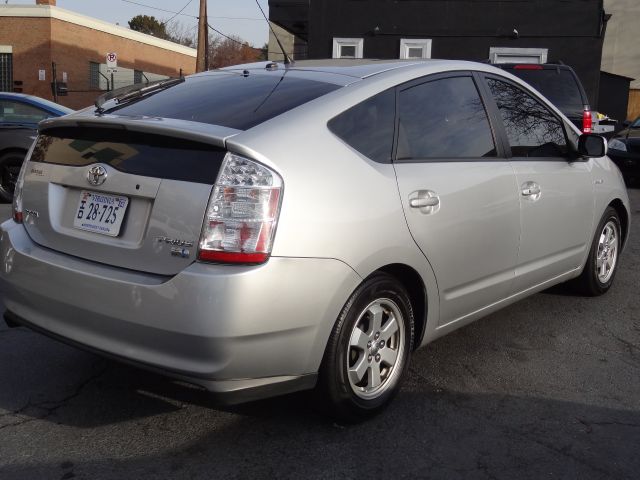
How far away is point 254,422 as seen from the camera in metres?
3.34

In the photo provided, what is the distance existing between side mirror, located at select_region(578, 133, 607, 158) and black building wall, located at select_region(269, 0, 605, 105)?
14.6 m

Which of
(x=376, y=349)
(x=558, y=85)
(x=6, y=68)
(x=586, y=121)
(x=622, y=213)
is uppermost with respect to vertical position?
(x=6, y=68)

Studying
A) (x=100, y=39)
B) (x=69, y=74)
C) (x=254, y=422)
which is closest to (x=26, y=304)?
(x=254, y=422)

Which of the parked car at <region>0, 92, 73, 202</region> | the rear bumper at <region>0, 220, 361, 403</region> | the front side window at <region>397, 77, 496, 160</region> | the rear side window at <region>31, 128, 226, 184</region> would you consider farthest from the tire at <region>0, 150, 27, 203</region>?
the front side window at <region>397, 77, 496, 160</region>

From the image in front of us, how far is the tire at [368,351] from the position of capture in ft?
10.1

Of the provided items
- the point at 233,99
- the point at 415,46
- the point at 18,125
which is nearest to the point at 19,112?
the point at 18,125

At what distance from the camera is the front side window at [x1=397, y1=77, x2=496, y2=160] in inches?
141

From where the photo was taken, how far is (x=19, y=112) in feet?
32.0

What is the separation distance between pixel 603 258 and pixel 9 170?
7.52 metres

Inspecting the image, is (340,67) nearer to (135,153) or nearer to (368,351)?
(135,153)

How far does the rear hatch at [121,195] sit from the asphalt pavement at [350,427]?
0.57 m

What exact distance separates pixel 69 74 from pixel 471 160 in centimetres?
3700

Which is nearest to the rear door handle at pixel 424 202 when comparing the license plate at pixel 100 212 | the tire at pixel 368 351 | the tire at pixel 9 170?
the tire at pixel 368 351

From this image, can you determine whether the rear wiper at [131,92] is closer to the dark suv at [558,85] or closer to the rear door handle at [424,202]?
the rear door handle at [424,202]
